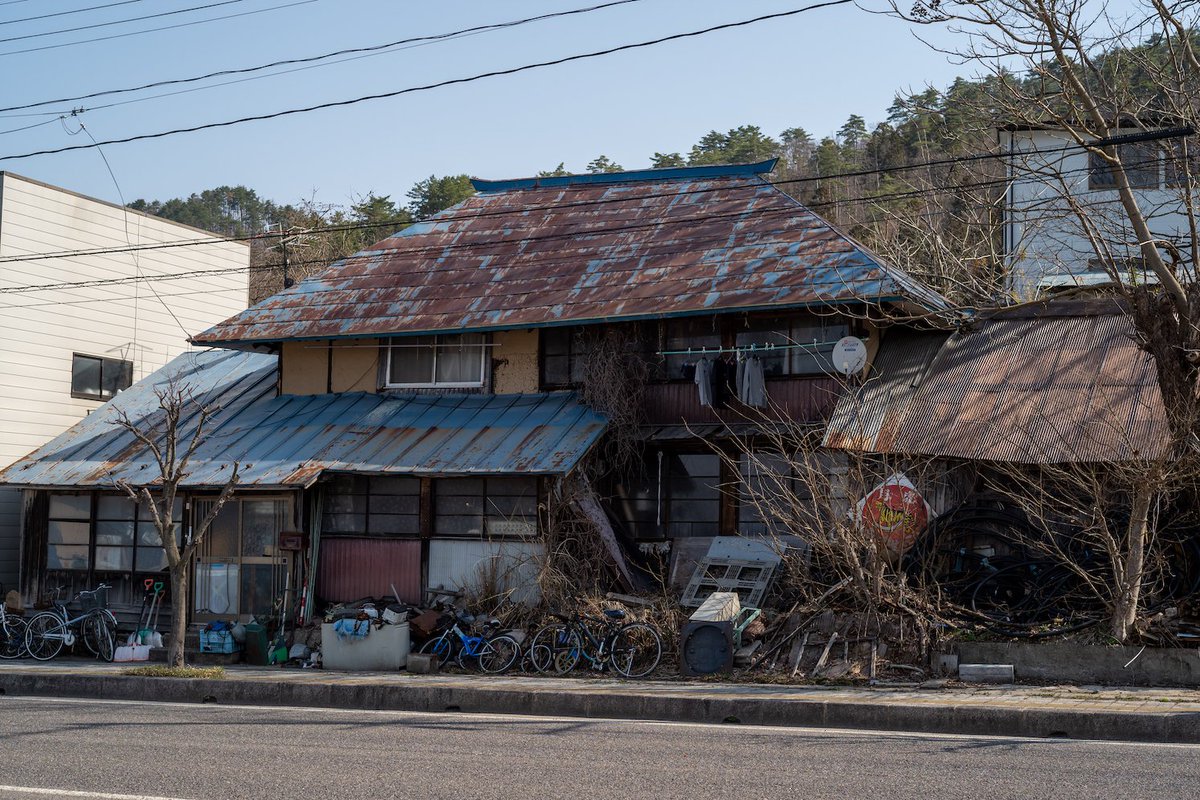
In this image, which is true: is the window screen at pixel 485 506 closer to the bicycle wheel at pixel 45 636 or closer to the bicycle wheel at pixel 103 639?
the bicycle wheel at pixel 103 639

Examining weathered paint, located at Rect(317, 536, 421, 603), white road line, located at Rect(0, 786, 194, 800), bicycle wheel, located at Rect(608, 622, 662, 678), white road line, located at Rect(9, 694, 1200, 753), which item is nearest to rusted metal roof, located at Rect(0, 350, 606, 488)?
weathered paint, located at Rect(317, 536, 421, 603)

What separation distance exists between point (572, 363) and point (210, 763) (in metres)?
12.2

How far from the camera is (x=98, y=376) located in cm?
2620

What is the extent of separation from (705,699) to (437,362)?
35.3 ft

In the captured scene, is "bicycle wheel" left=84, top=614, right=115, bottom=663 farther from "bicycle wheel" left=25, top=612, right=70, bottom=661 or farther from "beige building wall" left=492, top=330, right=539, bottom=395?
"beige building wall" left=492, top=330, right=539, bottom=395

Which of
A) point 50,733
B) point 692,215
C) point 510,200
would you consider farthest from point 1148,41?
point 50,733

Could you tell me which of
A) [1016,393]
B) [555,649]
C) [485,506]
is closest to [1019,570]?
[1016,393]

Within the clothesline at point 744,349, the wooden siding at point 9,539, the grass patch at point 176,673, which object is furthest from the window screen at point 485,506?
the wooden siding at point 9,539

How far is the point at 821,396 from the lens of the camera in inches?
729

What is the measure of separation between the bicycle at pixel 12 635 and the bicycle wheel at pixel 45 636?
19 cm

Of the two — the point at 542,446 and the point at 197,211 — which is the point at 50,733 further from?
the point at 197,211

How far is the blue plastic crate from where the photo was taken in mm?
18562

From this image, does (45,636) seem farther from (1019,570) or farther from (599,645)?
(1019,570)

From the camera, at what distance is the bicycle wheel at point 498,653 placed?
16516 millimetres
